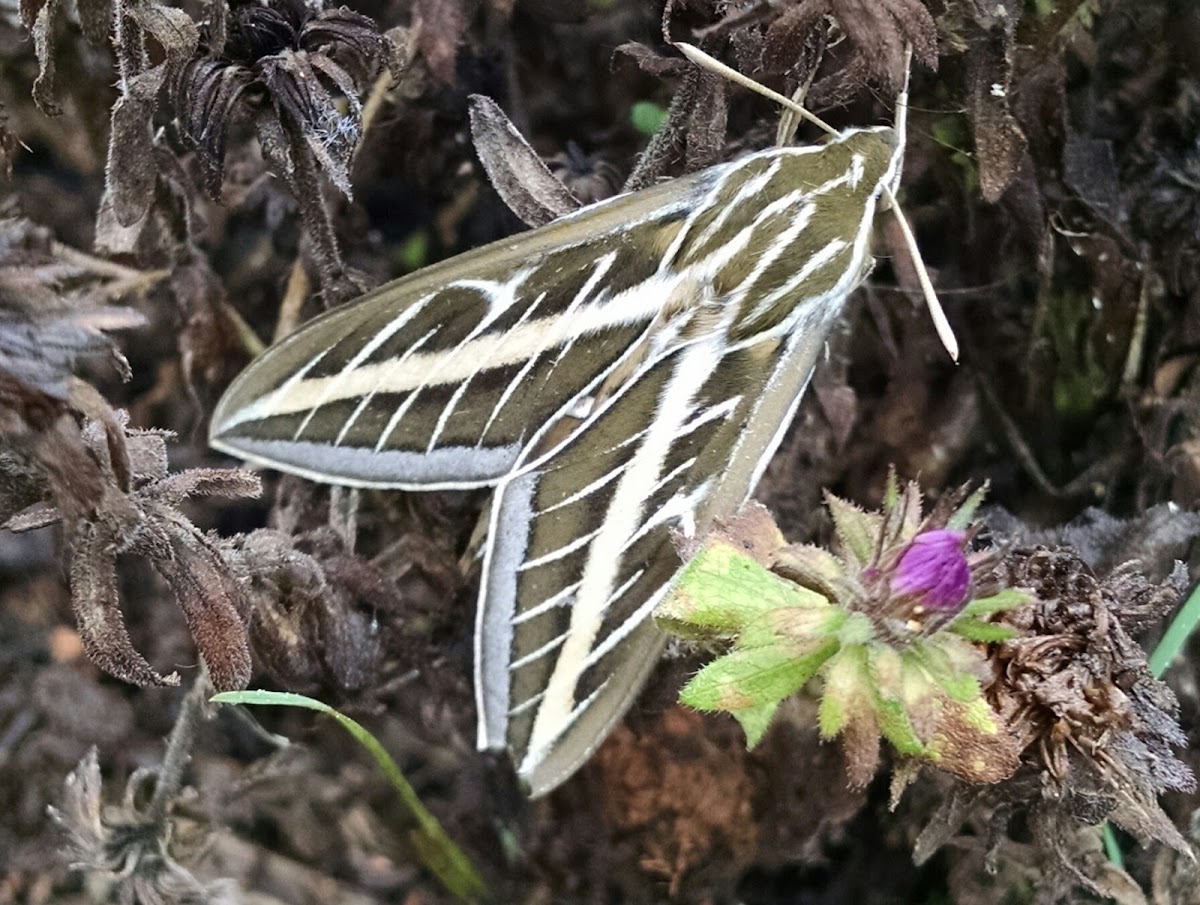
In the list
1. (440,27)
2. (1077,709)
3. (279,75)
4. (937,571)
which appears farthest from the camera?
(440,27)

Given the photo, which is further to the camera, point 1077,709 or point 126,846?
point 126,846

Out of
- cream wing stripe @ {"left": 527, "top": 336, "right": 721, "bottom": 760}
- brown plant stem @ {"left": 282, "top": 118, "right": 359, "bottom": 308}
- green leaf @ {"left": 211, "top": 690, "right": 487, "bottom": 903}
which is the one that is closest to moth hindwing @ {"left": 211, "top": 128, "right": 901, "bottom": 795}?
cream wing stripe @ {"left": 527, "top": 336, "right": 721, "bottom": 760}

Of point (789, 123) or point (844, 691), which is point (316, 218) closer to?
point (789, 123)

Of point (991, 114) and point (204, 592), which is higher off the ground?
point (991, 114)

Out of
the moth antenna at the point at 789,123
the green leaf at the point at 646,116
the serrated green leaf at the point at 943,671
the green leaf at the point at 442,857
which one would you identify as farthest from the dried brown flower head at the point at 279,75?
the green leaf at the point at 442,857

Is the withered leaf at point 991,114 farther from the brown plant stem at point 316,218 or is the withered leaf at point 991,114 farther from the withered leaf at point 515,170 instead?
the brown plant stem at point 316,218

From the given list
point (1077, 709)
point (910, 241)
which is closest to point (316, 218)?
point (910, 241)
